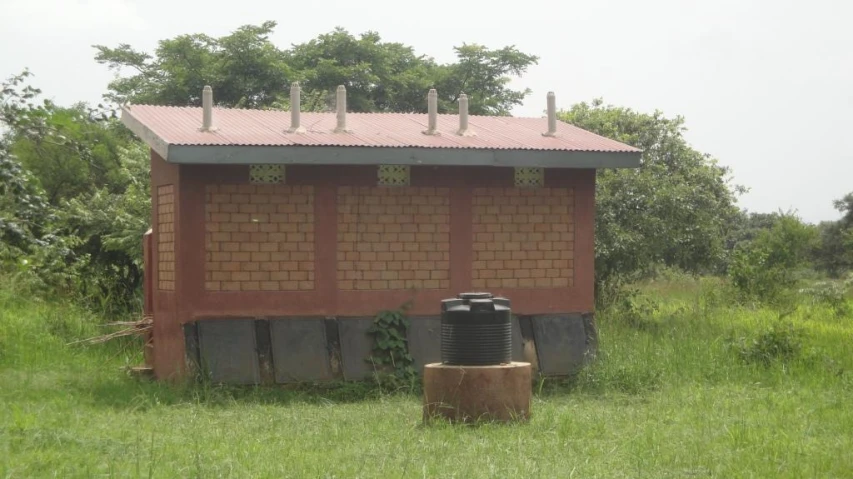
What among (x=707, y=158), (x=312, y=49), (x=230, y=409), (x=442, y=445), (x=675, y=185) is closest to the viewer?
(x=442, y=445)

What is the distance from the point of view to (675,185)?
23422 millimetres

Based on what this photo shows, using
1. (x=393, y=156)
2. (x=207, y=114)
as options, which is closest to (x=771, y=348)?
(x=393, y=156)

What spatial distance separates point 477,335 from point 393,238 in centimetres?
349

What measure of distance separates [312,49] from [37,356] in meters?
23.8

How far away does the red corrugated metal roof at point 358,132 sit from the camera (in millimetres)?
13141

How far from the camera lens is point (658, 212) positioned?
878 inches

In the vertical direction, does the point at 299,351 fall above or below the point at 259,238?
below

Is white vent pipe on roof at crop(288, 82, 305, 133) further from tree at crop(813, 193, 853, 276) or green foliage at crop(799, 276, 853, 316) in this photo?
tree at crop(813, 193, 853, 276)

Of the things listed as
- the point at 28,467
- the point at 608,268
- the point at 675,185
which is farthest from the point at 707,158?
the point at 28,467

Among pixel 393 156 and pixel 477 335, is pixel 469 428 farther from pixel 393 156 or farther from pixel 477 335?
pixel 393 156

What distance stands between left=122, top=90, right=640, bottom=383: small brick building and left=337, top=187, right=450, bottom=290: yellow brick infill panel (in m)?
0.02

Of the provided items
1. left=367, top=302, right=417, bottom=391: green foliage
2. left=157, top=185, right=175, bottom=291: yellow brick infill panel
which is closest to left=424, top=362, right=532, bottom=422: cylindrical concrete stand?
left=367, top=302, right=417, bottom=391: green foliage

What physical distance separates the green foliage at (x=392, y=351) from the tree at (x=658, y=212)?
331 inches

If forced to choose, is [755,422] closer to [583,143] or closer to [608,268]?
[583,143]
